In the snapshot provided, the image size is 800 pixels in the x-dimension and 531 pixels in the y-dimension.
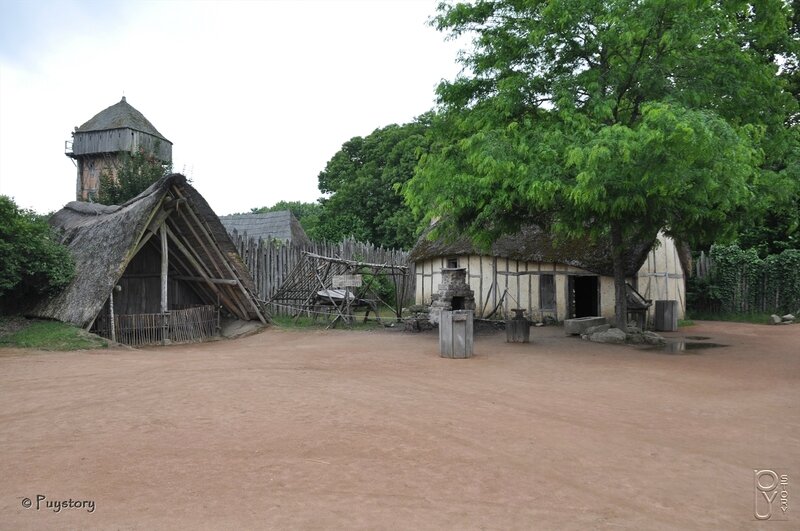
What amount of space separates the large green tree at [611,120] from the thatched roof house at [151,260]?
552 cm

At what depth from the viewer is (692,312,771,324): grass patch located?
1930 cm

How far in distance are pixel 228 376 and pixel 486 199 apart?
248 inches

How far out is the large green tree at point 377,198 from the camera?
30.9m

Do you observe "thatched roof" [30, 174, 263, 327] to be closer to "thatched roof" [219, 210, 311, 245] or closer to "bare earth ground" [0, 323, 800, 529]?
"bare earth ground" [0, 323, 800, 529]

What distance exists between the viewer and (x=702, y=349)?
1223 cm

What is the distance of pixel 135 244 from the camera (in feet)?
41.7

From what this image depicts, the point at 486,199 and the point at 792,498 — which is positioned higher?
the point at 486,199

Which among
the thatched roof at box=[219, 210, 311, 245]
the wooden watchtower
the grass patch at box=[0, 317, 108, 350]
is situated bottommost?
the grass patch at box=[0, 317, 108, 350]

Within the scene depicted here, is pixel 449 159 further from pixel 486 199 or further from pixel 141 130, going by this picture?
pixel 141 130

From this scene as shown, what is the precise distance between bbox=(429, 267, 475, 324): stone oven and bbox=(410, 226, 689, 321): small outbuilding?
0.24 ft

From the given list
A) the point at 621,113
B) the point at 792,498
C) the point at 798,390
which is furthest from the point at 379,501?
the point at 621,113

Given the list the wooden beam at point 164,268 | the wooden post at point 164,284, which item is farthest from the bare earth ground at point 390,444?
the wooden beam at point 164,268

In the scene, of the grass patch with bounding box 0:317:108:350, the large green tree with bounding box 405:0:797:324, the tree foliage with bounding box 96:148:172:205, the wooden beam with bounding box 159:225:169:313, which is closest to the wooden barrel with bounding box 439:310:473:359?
the large green tree with bounding box 405:0:797:324

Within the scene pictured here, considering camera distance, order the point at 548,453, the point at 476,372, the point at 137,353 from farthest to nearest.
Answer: the point at 137,353 < the point at 476,372 < the point at 548,453
